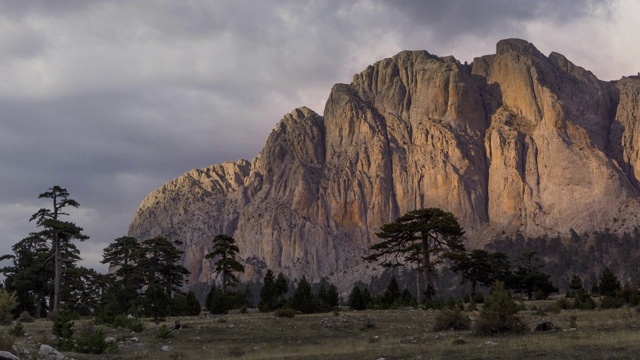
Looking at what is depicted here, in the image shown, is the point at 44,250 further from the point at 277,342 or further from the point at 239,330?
the point at 277,342

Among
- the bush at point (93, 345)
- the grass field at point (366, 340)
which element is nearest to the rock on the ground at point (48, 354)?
the grass field at point (366, 340)

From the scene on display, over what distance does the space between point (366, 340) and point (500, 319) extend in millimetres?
5819

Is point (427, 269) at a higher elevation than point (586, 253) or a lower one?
lower

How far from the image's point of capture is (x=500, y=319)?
80.9ft

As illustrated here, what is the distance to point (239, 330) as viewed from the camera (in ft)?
102

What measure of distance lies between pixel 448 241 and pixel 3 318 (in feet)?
128

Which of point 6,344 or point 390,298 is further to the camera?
point 390,298

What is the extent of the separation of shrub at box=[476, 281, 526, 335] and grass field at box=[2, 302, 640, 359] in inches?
33.1

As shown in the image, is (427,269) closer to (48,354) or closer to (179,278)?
(179,278)

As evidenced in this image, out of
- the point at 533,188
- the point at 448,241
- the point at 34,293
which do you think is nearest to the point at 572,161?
the point at 533,188

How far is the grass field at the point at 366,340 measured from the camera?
18.9 metres

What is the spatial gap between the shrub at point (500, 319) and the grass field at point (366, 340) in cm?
84

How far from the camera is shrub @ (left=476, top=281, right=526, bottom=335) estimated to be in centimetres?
2448

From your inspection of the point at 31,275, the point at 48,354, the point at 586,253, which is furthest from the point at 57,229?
the point at 586,253
